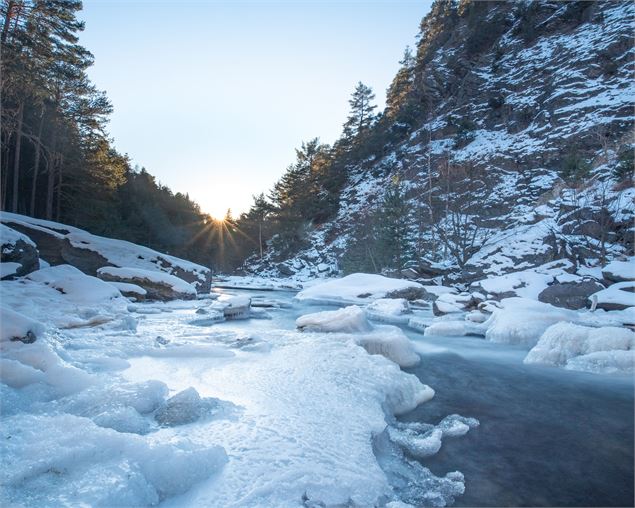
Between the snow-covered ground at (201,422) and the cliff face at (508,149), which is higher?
the cliff face at (508,149)

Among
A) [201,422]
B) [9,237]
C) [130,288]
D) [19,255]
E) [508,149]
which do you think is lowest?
[130,288]

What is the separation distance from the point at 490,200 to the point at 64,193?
28.8 metres

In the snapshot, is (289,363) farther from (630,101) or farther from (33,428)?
(630,101)

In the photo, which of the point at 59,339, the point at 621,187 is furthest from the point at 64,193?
the point at 621,187

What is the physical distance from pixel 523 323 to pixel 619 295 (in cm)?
434

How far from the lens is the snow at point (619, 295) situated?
27.1 feet

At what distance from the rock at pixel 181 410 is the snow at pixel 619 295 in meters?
10.3

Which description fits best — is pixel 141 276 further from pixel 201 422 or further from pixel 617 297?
pixel 617 297

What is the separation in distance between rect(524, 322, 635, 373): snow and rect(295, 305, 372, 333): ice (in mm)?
2680

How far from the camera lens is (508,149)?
26.2 metres

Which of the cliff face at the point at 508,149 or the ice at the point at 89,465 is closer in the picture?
the ice at the point at 89,465

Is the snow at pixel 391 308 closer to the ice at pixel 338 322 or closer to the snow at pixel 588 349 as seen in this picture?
the ice at pixel 338 322

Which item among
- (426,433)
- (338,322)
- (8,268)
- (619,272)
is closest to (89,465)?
(426,433)

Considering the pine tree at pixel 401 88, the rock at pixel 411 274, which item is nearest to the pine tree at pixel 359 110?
the pine tree at pixel 401 88
